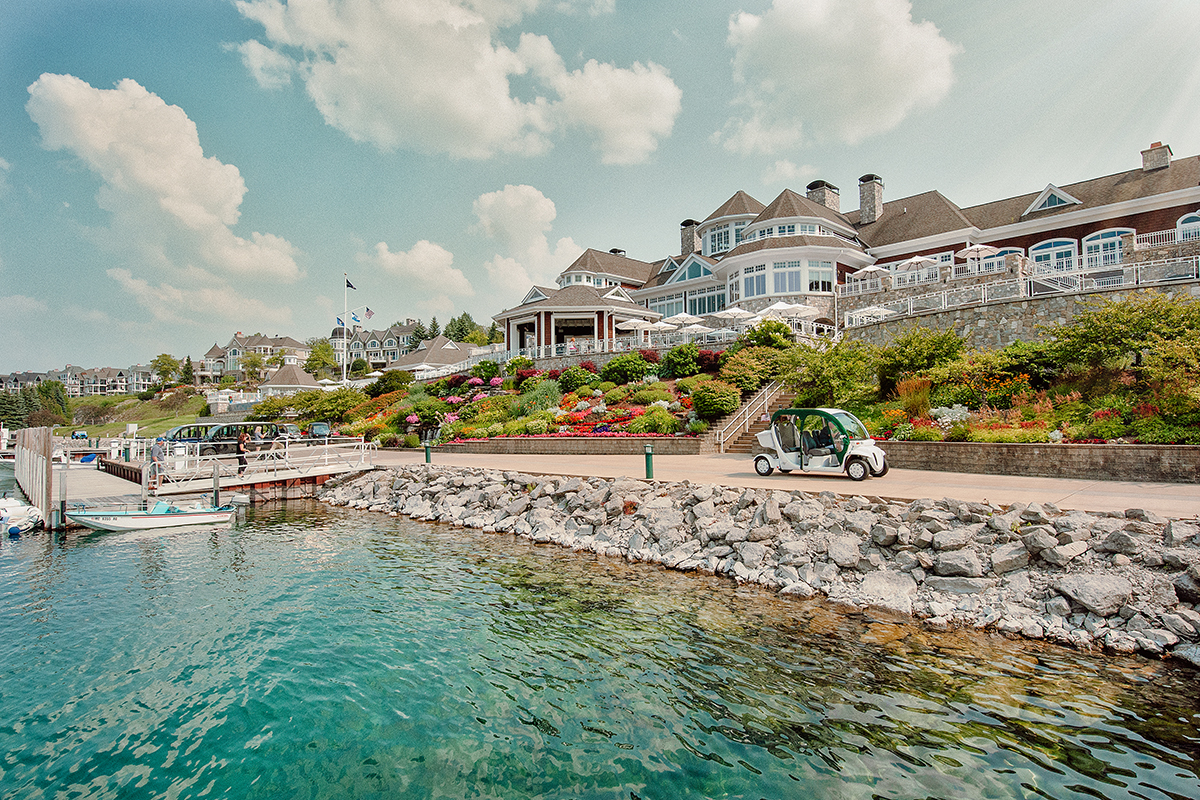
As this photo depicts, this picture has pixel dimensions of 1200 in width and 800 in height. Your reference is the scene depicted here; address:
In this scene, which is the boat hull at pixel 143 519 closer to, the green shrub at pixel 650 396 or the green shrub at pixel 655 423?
the green shrub at pixel 655 423

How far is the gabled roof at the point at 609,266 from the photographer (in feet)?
164

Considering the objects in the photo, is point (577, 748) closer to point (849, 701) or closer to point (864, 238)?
point (849, 701)

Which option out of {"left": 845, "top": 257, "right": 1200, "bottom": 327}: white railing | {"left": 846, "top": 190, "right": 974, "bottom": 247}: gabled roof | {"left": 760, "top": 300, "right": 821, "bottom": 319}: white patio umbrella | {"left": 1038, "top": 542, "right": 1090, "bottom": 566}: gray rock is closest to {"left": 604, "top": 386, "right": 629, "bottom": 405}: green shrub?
{"left": 760, "top": 300, "right": 821, "bottom": 319}: white patio umbrella

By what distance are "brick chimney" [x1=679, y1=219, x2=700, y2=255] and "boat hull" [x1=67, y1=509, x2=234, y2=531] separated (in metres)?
43.1

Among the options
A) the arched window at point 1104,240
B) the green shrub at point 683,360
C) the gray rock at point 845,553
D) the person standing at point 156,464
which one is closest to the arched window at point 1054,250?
the arched window at point 1104,240

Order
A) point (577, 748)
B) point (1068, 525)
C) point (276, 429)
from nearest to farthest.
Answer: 1. point (577, 748)
2. point (1068, 525)
3. point (276, 429)

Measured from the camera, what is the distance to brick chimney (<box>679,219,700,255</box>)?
51.5 meters

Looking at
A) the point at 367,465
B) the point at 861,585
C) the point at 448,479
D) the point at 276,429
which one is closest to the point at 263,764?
the point at 861,585

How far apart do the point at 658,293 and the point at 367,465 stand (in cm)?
2917

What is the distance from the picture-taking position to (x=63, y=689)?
6.71 meters

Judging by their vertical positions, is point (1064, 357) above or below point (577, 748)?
above

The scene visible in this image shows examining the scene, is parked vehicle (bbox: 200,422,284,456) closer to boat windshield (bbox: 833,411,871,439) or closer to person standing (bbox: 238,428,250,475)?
person standing (bbox: 238,428,250,475)

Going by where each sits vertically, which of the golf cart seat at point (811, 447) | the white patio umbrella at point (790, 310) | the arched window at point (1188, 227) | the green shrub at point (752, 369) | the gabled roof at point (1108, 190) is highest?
the gabled roof at point (1108, 190)

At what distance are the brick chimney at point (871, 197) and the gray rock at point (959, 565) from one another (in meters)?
40.4
